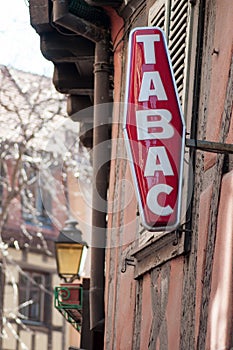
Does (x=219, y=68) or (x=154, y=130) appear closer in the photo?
(x=154, y=130)

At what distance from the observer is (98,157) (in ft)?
38.6

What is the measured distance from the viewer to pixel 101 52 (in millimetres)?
11570

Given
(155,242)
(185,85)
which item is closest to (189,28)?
(185,85)

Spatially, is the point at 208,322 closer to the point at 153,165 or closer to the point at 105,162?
the point at 153,165

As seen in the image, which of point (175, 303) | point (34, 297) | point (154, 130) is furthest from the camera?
point (34, 297)

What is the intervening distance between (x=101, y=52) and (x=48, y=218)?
22762mm

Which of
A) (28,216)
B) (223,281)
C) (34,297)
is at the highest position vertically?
(223,281)

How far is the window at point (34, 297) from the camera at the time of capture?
32.5 m

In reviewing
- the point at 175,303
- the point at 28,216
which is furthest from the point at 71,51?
the point at 28,216

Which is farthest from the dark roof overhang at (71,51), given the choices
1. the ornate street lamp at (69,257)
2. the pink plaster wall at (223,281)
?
the pink plaster wall at (223,281)

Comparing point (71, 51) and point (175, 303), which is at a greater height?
point (71, 51)

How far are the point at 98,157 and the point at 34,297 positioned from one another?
2136 cm

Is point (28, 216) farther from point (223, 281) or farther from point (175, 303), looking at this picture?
point (223, 281)

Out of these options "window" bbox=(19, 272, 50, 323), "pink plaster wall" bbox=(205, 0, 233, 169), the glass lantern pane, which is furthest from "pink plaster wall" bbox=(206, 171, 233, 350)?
"window" bbox=(19, 272, 50, 323)
